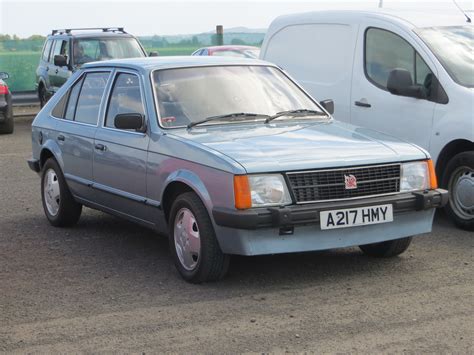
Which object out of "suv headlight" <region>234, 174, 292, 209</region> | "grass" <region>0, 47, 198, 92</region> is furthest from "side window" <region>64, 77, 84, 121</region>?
"grass" <region>0, 47, 198, 92</region>

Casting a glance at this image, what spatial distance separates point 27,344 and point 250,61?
3.58 meters

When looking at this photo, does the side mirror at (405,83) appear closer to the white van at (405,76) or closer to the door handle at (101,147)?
the white van at (405,76)

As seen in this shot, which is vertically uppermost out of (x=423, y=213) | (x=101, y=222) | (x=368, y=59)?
(x=368, y=59)

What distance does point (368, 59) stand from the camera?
952cm

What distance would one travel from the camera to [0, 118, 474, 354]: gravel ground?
5309mm

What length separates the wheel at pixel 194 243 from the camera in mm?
6445

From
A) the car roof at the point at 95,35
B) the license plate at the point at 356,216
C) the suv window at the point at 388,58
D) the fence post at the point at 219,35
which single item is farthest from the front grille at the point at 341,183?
the fence post at the point at 219,35

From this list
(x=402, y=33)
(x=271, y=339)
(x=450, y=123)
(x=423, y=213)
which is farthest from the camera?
(x=402, y=33)

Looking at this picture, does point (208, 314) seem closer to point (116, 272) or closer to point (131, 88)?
point (116, 272)

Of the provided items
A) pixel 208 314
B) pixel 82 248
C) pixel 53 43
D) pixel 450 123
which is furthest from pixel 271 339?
pixel 53 43

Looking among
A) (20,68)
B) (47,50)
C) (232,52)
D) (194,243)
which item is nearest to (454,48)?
(194,243)

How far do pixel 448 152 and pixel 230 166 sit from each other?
10.1 ft

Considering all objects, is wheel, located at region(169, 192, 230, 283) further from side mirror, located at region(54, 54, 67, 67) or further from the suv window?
side mirror, located at region(54, 54, 67, 67)

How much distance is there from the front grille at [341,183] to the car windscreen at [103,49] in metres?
13.4
